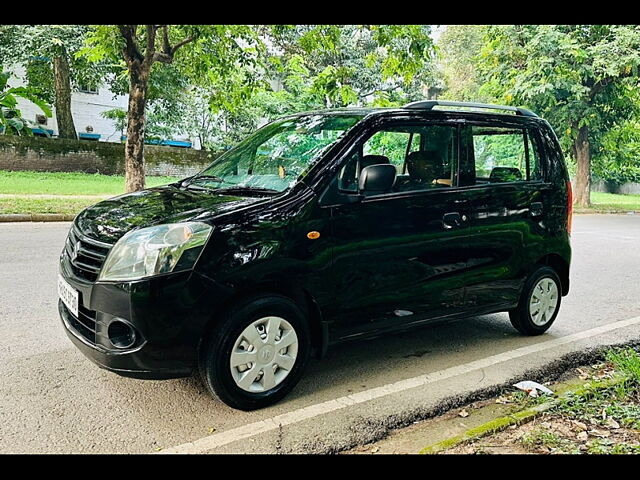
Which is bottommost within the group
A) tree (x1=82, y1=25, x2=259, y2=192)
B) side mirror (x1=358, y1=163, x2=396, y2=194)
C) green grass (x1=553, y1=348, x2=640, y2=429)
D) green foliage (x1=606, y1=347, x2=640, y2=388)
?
green grass (x1=553, y1=348, x2=640, y2=429)

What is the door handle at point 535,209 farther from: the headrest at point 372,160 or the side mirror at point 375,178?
the side mirror at point 375,178

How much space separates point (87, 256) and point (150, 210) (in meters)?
0.46

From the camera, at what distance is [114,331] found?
3.26 metres

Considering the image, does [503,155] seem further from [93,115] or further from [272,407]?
[93,115]

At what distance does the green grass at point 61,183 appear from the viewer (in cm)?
1630

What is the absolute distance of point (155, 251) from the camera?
3.22 metres

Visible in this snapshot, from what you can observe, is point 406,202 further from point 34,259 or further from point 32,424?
point 34,259

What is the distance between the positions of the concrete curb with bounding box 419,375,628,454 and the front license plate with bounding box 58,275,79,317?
2.17 m

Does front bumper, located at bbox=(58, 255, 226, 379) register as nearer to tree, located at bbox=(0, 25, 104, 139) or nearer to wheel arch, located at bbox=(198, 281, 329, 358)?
wheel arch, located at bbox=(198, 281, 329, 358)

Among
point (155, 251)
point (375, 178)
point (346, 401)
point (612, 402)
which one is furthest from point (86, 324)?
point (612, 402)

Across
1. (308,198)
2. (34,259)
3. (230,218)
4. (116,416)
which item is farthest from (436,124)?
(34,259)

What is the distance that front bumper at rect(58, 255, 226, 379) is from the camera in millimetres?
3154

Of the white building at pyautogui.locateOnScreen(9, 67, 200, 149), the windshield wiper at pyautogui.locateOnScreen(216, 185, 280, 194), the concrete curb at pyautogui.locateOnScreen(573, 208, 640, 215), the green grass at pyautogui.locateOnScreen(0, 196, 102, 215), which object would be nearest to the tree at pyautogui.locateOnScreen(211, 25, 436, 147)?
the white building at pyautogui.locateOnScreen(9, 67, 200, 149)
